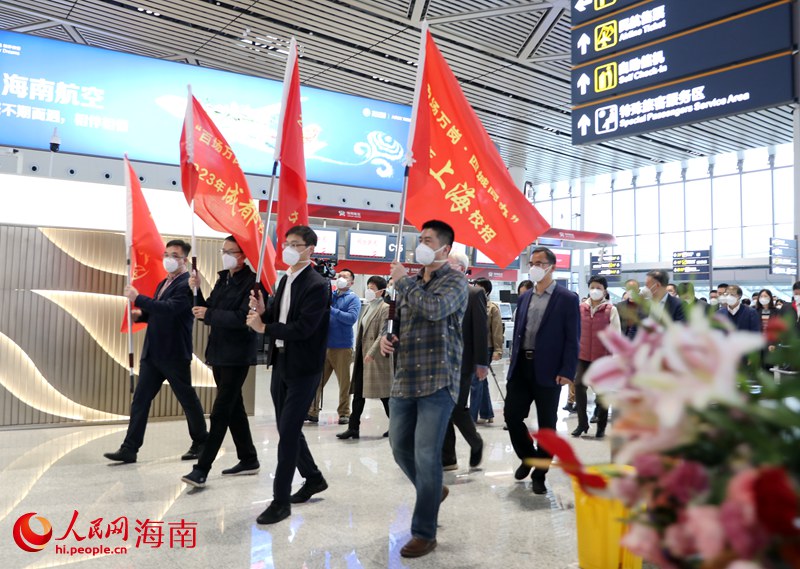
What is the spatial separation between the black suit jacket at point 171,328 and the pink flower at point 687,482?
172 inches

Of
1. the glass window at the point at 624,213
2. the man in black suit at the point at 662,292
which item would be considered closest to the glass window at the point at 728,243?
the glass window at the point at 624,213

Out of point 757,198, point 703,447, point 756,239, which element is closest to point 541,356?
point 703,447

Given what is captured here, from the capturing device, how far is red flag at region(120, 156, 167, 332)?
5141mm

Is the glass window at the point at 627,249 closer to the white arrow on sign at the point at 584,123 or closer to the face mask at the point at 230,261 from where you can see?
the white arrow on sign at the point at 584,123

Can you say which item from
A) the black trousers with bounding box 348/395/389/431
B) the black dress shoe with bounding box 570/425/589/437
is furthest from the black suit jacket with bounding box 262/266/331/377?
the black dress shoe with bounding box 570/425/589/437

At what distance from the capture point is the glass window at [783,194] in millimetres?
19500

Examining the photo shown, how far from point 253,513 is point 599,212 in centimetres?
2313

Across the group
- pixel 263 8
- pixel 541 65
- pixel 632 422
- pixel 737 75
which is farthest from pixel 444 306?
pixel 541 65

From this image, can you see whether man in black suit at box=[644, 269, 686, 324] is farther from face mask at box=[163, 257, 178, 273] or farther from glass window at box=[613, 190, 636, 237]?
glass window at box=[613, 190, 636, 237]

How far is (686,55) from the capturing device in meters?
4.89

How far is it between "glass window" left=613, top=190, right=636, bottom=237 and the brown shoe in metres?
22.7

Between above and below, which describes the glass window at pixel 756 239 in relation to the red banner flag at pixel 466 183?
above

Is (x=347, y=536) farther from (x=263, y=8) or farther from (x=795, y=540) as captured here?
(x=263, y=8)

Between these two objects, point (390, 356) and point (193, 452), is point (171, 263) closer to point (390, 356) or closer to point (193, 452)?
point (193, 452)
